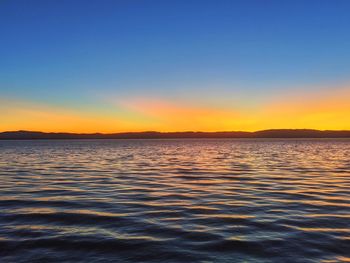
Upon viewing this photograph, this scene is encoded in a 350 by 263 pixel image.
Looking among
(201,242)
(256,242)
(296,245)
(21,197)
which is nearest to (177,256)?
(201,242)

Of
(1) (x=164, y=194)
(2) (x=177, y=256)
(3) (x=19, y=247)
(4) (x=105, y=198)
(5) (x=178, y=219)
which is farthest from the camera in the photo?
(1) (x=164, y=194)

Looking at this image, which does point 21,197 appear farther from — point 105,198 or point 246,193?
point 246,193

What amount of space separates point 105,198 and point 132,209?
306 centimetres

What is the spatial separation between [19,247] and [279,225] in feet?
25.4

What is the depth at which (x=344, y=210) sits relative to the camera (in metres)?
13.3

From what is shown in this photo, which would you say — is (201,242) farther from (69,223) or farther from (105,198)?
(105,198)

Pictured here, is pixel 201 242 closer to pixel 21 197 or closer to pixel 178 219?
pixel 178 219

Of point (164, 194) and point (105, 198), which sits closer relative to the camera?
point (105, 198)

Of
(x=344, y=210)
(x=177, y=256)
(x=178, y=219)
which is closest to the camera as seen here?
(x=177, y=256)

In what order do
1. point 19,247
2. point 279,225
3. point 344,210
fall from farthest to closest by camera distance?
1. point 344,210
2. point 279,225
3. point 19,247

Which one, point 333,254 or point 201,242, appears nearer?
point 333,254

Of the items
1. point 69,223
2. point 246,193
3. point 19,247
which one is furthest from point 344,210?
point 19,247

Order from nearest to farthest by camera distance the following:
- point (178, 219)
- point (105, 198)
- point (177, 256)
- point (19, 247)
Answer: point (177, 256) → point (19, 247) → point (178, 219) → point (105, 198)

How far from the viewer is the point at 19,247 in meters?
8.82
